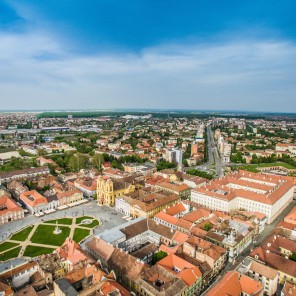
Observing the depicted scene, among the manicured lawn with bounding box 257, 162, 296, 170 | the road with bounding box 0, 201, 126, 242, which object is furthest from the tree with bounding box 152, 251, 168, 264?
the manicured lawn with bounding box 257, 162, 296, 170

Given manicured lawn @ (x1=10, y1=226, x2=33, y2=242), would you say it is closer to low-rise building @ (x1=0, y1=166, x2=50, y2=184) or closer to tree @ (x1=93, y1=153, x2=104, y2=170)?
low-rise building @ (x1=0, y1=166, x2=50, y2=184)

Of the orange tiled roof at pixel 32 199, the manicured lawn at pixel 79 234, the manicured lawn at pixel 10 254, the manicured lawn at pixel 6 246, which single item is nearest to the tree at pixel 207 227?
the manicured lawn at pixel 79 234

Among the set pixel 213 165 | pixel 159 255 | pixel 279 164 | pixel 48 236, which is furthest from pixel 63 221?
pixel 279 164

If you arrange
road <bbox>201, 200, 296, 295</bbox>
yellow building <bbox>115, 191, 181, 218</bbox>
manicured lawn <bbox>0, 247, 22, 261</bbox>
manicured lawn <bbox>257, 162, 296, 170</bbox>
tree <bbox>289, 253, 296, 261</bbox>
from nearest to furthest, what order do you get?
1. tree <bbox>289, 253, 296, 261</bbox>
2. road <bbox>201, 200, 296, 295</bbox>
3. manicured lawn <bbox>0, 247, 22, 261</bbox>
4. yellow building <bbox>115, 191, 181, 218</bbox>
5. manicured lawn <bbox>257, 162, 296, 170</bbox>

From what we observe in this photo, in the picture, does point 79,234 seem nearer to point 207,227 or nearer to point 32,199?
point 32,199

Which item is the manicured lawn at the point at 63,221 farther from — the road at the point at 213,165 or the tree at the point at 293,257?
the road at the point at 213,165

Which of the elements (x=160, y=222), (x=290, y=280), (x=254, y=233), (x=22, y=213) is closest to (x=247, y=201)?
(x=254, y=233)

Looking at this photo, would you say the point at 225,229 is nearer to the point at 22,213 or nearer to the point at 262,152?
the point at 22,213
